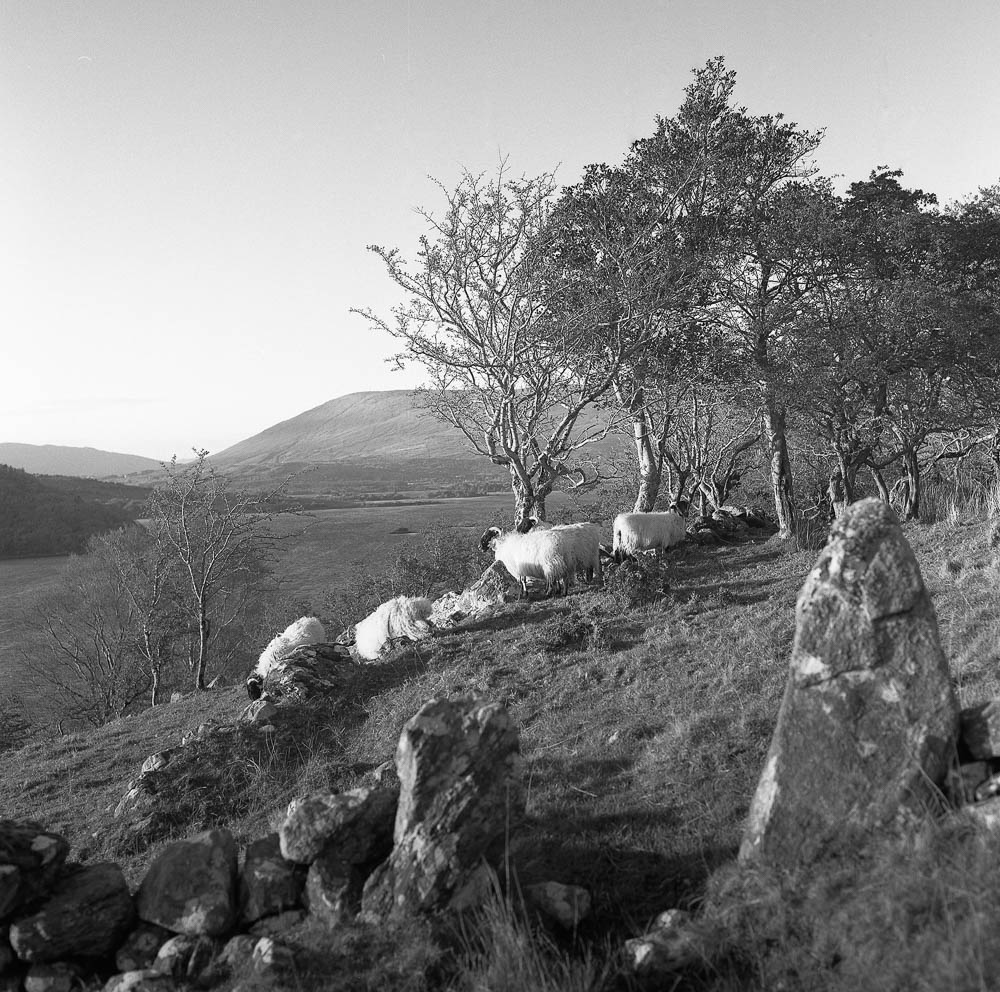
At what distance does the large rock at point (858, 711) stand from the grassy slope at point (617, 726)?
647 mm

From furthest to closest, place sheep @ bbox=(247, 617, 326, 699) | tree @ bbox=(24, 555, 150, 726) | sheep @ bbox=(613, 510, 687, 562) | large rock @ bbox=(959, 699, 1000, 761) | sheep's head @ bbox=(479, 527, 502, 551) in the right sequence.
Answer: tree @ bbox=(24, 555, 150, 726)
sheep @ bbox=(613, 510, 687, 562)
sheep's head @ bbox=(479, 527, 502, 551)
sheep @ bbox=(247, 617, 326, 699)
large rock @ bbox=(959, 699, 1000, 761)

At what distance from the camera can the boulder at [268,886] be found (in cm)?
562

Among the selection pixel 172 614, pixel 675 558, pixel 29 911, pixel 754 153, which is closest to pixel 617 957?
pixel 29 911

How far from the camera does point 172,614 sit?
3538 centimetres

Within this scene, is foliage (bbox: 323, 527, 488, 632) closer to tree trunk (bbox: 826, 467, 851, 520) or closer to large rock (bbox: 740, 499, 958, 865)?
tree trunk (bbox: 826, 467, 851, 520)

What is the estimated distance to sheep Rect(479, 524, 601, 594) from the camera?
16578 millimetres

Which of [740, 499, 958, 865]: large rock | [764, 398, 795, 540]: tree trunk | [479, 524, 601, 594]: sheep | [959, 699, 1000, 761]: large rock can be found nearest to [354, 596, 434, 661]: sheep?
[479, 524, 601, 594]: sheep

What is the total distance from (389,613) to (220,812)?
8.15 m

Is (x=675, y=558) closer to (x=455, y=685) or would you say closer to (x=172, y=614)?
(x=455, y=685)

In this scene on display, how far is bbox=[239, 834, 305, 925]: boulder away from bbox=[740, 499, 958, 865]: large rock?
368cm

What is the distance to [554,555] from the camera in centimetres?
1661

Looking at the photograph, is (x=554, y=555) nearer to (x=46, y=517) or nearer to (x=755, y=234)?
(x=755, y=234)

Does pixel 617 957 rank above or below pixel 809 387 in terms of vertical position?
below

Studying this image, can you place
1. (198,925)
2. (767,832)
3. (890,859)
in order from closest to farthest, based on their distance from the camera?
(890,859) < (767,832) < (198,925)
